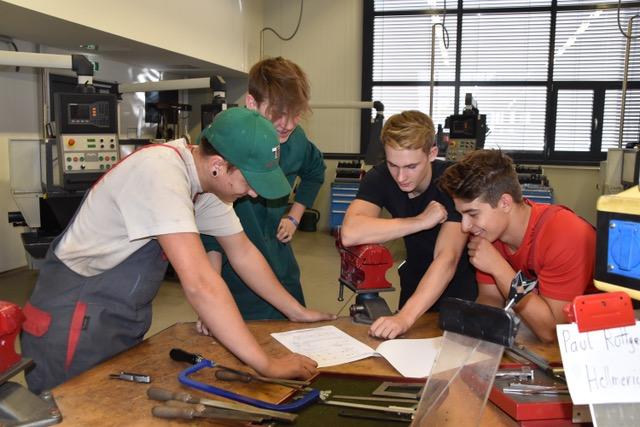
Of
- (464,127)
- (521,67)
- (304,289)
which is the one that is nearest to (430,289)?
(304,289)

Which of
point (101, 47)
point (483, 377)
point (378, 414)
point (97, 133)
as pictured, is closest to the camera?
point (483, 377)

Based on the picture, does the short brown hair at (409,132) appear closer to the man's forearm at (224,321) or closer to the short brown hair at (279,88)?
the short brown hair at (279,88)

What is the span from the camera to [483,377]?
3.19 ft

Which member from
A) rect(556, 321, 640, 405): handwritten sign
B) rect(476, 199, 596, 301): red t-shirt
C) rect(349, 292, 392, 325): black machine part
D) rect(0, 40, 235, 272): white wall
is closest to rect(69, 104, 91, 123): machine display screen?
rect(0, 40, 235, 272): white wall

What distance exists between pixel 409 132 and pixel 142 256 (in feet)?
2.76

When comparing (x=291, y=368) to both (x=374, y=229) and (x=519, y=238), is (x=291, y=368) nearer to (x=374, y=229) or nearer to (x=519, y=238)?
(x=374, y=229)

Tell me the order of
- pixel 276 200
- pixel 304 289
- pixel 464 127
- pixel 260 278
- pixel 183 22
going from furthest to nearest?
pixel 464 127
pixel 183 22
pixel 304 289
pixel 276 200
pixel 260 278

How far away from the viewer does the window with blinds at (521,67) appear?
6.68m

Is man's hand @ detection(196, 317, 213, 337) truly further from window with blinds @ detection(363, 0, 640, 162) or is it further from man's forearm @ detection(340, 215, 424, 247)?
window with blinds @ detection(363, 0, 640, 162)

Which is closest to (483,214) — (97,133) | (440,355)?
(440,355)

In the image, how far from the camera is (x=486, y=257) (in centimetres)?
164

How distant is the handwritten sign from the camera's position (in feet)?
2.51

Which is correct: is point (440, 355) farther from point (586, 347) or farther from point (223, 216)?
point (223, 216)

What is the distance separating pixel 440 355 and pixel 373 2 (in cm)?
689
